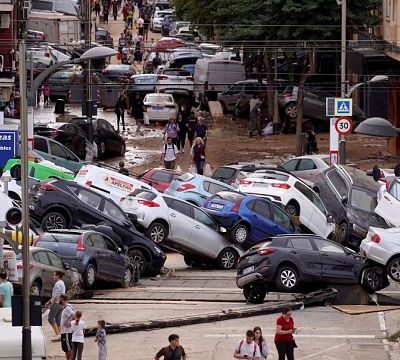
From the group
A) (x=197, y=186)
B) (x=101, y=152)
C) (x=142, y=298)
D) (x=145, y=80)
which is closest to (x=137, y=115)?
(x=145, y=80)

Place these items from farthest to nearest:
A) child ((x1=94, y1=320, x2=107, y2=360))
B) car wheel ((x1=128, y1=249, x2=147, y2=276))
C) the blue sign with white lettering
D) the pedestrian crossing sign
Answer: the pedestrian crossing sign, car wheel ((x1=128, y1=249, x2=147, y2=276)), the blue sign with white lettering, child ((x1=94, y1=320, x2=107, y2=360))

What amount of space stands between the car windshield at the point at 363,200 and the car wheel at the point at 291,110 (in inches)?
858

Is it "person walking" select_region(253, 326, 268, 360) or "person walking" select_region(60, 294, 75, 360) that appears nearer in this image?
"person walking" select_region(253, 326, 268, 360)

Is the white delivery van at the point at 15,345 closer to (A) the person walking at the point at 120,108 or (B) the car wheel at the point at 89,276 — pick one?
(B) the car wheel at the point at 89,276

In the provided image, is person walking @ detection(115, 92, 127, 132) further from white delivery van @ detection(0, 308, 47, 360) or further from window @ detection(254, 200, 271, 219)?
white delivery van @ detection(0, 308, 47, 360)

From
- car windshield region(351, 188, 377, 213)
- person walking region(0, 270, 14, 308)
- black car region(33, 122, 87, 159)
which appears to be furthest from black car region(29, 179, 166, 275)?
black car region(33, 122, 87, 159)

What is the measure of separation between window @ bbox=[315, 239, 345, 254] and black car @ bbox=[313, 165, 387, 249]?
17.1ft

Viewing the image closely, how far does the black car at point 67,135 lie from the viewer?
50.9 meters

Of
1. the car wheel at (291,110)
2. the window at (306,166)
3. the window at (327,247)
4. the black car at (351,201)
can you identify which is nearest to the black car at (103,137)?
the car wheel at (291,110)

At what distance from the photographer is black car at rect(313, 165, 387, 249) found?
37281 millimetres

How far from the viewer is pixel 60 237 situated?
100 ft

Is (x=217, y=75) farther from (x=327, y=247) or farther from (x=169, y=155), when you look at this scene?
(x=327, y=247)

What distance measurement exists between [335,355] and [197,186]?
47.2ft

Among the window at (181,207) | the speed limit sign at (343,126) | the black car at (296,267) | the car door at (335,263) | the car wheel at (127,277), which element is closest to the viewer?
the black car at (296,267)
